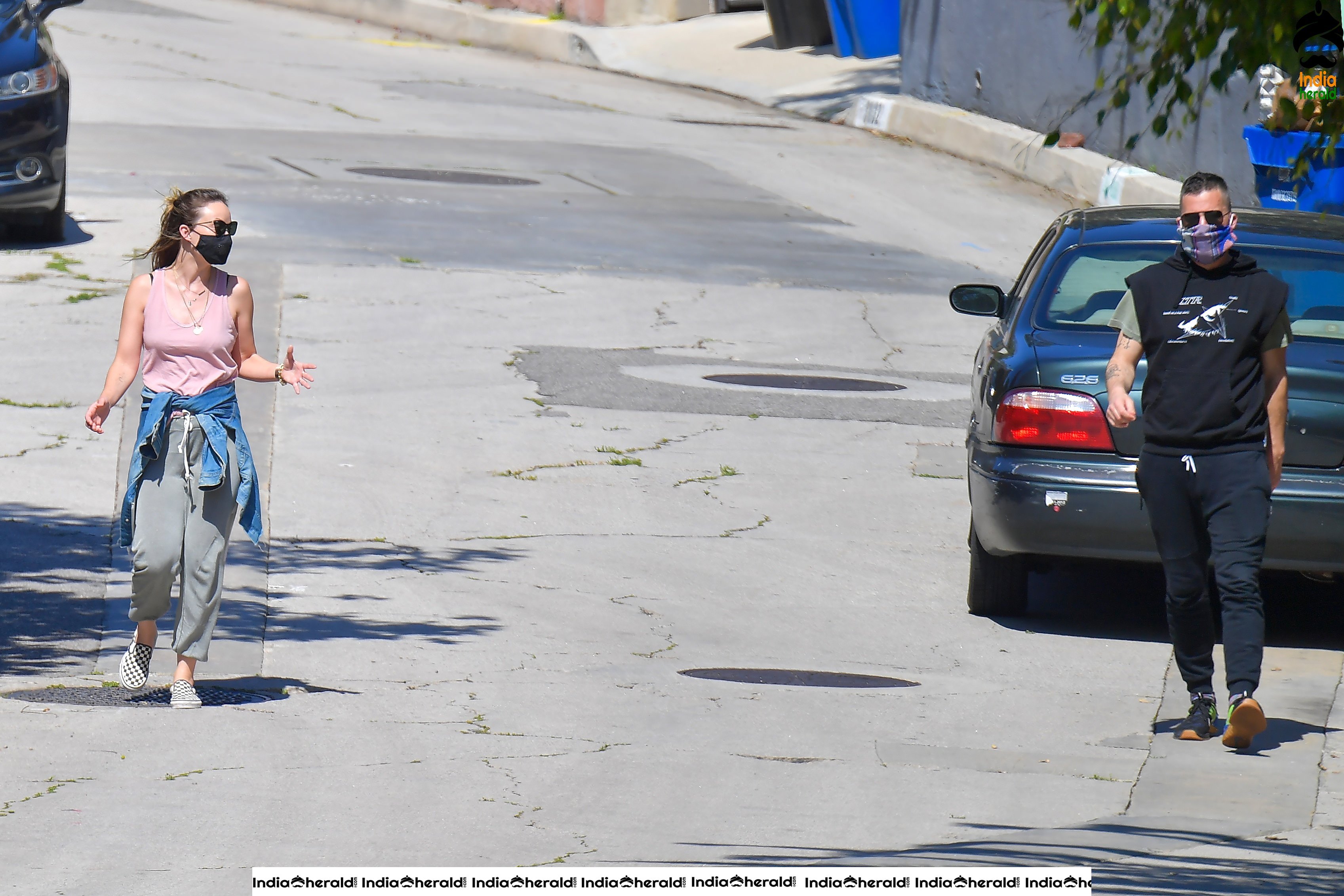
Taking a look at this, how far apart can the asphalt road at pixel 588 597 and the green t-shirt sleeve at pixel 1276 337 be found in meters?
1.32

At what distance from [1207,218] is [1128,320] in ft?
1.43

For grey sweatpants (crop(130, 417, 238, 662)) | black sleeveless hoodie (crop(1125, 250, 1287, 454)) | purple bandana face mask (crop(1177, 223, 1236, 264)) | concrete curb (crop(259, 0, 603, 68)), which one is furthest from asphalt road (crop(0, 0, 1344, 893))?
concrete curb (crop(259, 0, 603, 68))

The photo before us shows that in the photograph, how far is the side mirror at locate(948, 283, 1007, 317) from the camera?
9172mm

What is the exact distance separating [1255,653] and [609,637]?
2.48 meters

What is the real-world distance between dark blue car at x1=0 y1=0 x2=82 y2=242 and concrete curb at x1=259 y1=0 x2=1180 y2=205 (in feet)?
28.8

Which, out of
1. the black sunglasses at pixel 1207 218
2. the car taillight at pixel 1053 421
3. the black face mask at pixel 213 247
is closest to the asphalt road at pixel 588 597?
the car taillight at pixel 1053 421

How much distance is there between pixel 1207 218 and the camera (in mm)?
7043

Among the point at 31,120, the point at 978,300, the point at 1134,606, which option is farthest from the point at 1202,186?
the point at 31,120

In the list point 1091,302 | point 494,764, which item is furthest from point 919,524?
point 494,764

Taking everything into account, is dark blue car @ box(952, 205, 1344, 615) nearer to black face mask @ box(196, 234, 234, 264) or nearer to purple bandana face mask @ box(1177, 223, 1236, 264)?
purple bandana face mask @ box(1177, 223, 1236, 264)

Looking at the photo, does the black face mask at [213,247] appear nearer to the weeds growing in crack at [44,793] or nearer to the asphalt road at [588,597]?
the asphalt road at [588,597]

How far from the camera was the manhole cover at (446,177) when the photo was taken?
20141 mm

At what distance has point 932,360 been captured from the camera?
1455cm

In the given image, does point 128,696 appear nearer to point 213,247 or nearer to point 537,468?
point 213,247
